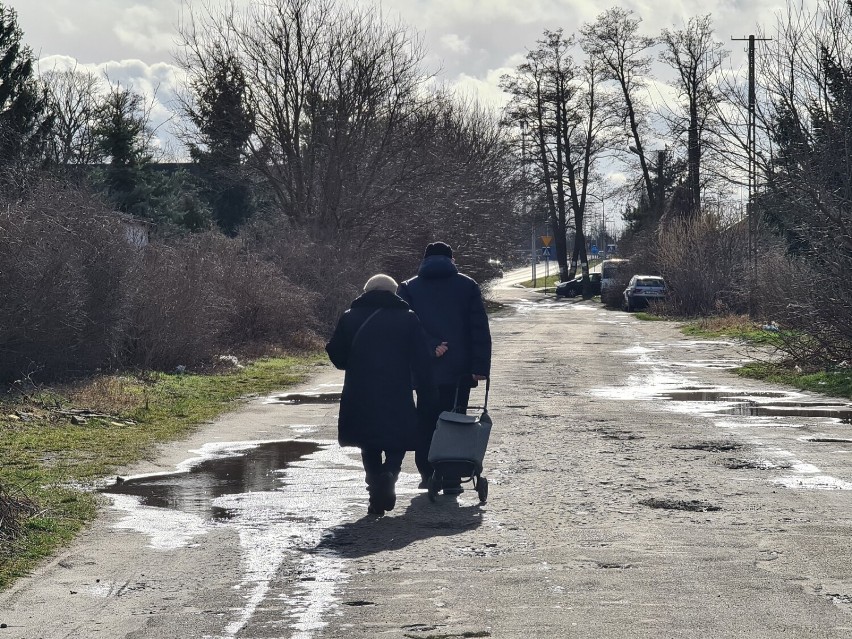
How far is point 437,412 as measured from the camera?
31.3ft

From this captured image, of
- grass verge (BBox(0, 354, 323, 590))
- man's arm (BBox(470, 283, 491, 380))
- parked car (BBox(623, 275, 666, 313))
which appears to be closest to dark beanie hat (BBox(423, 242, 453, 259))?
man's arm (BBox(470, 283, 491, 380))

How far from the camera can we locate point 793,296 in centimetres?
2203

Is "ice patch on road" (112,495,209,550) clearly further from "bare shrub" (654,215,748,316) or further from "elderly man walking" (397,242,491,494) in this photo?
"bare shrub" (654,215,748,316)

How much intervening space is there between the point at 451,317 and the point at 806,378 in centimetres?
1222

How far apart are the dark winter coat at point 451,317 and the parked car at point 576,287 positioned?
2543 inches

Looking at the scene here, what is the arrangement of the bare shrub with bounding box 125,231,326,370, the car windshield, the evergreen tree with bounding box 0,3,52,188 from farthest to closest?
the car windshield → the evergreen tree with bounding box 0,3,52,188 → the bare shrub with bounding box 125,231,326,370

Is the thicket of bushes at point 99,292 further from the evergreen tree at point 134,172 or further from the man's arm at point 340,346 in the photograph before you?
the evergreen tree at point 134,172

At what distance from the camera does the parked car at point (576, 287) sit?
73875 mm

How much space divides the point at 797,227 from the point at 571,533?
15.0 meters

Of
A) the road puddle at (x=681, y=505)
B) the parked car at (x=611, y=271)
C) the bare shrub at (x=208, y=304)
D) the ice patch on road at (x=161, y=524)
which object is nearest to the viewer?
the ice patch on road at (x=161, y=524)

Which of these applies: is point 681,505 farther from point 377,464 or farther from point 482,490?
point 377,464

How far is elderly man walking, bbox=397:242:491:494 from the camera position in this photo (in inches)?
377

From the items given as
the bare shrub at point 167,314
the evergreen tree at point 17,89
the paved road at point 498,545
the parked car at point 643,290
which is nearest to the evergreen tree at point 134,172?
the evergreen tree at point 17,89

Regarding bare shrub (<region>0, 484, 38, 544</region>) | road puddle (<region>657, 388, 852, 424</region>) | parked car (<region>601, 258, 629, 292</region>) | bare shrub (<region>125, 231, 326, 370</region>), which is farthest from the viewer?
parked car (<region>601, 258, 629, 292</region>)
